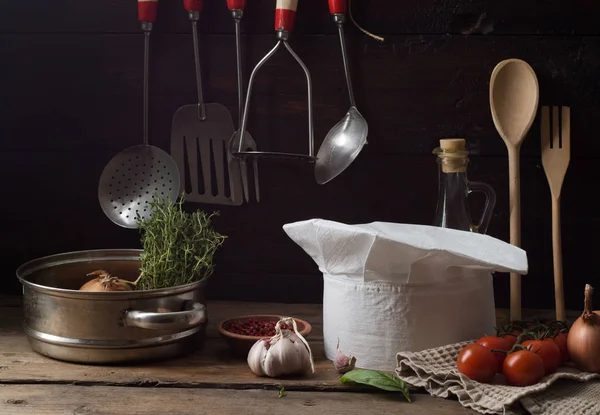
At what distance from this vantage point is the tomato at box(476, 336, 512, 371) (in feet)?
3.31

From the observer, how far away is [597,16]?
139 cm

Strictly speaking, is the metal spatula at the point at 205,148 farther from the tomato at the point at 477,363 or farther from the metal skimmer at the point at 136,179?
the tomato at the point at 477,363

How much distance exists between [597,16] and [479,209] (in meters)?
0.38

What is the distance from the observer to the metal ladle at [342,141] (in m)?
1.38

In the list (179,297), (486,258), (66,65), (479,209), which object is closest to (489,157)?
(479,209)

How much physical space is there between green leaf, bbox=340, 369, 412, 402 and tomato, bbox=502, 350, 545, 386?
12 centimetres

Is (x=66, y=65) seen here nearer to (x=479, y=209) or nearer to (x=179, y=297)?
(x=179, y=297)

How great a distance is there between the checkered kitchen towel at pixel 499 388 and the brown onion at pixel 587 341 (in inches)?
0.6

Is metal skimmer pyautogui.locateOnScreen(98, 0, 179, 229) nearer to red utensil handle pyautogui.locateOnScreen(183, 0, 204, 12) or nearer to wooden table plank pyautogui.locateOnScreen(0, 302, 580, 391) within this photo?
red utensil handle pyautogui.locateOnScreen(183, 0, 204, 12)

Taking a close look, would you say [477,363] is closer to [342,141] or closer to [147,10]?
[342,141]

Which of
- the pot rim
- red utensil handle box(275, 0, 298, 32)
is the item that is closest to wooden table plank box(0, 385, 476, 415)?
the pot rim

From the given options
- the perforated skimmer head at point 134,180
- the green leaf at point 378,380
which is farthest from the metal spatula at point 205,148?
the green leaf at point 378,380

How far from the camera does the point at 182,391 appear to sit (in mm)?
1011

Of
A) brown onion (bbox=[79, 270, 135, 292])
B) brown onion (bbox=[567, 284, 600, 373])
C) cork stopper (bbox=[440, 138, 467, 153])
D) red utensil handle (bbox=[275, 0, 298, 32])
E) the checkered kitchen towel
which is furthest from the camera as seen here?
red utensil handle (bbox=[275, 0, 298, 32])
